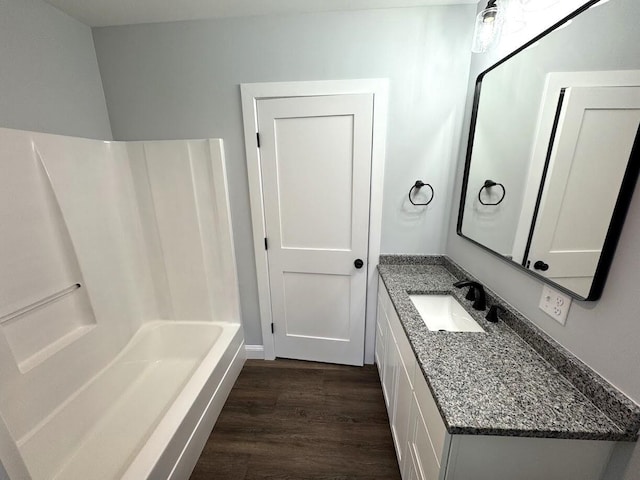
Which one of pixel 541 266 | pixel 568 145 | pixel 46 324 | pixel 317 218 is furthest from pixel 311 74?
pixel 46 324

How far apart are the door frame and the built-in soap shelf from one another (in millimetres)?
1072

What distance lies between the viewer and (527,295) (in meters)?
1.10

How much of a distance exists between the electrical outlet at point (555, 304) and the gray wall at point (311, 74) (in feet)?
2.88

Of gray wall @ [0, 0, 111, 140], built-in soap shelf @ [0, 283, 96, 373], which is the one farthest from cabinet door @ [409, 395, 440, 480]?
gray wall @ [0, 0, 111, 140]

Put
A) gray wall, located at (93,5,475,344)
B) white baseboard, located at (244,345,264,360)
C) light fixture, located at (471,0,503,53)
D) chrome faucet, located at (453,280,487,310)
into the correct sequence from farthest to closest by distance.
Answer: white baseboard, located at (244,345,264,360), gray wall, located at (93,5,475,344), chrome faucet, located at (453,280,487,310), light fixture, located at (471,0,503,53)

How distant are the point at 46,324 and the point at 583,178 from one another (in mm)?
2464

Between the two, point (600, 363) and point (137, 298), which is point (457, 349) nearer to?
point (600, 363)

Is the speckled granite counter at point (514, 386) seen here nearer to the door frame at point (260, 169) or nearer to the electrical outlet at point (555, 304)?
the electrical outlet at point (555, 304)

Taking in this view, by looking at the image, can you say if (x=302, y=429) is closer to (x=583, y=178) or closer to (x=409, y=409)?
(x=409, y=409)

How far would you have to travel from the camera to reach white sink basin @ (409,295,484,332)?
1.42m

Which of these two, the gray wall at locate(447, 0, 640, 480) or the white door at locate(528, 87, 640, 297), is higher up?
the white door at locate(528, 87, 640, 297)

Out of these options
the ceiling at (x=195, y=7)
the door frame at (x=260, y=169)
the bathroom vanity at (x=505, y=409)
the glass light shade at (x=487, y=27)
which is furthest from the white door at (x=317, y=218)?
the bathroom vanity at (x=505, y=409)

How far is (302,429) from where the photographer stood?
1610 mm

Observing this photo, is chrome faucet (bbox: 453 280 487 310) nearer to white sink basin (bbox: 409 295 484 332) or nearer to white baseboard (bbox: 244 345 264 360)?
white sink basin (bbox: 409 295 484 332)
